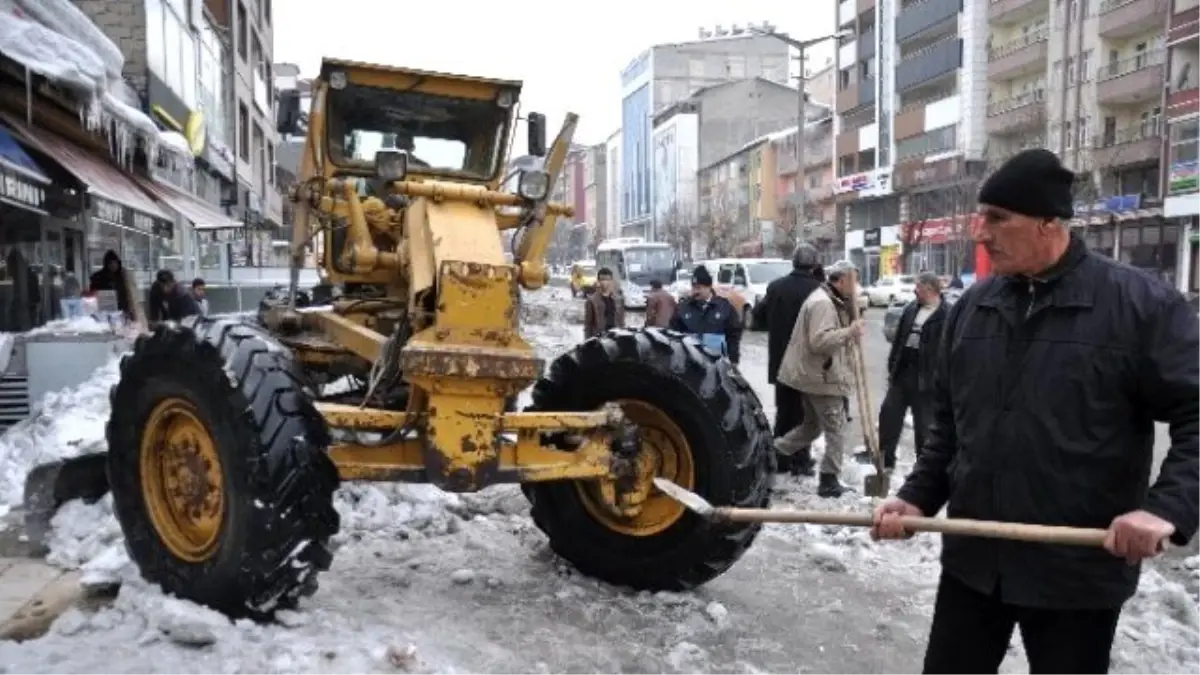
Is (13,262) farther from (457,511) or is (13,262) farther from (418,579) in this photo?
(418,579)

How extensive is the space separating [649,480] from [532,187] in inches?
60.8

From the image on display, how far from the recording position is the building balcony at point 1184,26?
3597 cm

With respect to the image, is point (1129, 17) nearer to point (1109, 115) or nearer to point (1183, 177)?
point (1109, 115)

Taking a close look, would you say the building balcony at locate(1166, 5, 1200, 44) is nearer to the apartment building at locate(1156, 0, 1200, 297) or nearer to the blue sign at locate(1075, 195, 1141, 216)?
the apartment building at locate(1156, 0, 1200, 297)

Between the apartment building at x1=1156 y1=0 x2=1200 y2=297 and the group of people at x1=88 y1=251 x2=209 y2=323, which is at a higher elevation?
the apartment building at x1=1156 y1=0 x2=1200 y2=297

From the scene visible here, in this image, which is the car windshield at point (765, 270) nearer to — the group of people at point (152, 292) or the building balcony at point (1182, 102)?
the group of people at point (152, 292)

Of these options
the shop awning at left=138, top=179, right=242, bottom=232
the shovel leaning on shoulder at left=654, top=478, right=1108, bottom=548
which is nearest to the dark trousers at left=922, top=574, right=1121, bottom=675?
the shovel leaning on shoulder at left=654, top=478, right=1108, bottom=548

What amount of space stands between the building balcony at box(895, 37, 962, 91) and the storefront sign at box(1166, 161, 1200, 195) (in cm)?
1640

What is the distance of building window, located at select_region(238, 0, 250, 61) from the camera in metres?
35.2

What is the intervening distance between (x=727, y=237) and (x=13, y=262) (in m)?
67.0

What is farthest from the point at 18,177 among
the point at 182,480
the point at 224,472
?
the point at 224,472

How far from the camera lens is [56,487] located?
19.4 ft

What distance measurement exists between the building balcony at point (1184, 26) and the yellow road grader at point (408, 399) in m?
36.3

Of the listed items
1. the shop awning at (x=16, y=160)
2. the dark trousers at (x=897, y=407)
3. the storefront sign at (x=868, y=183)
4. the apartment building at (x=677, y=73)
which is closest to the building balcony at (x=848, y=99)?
the storefront sign at (x=868, y=183)
